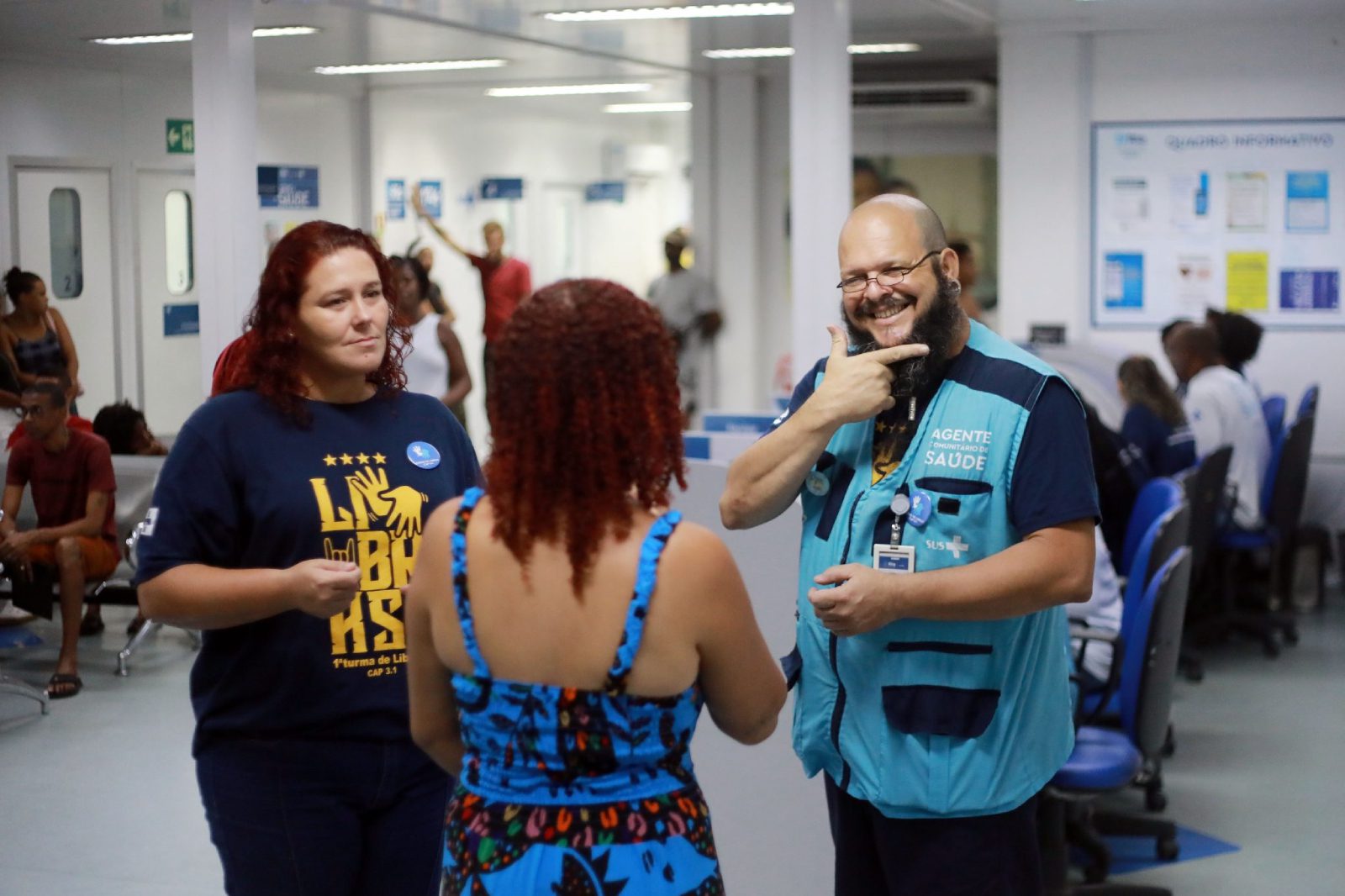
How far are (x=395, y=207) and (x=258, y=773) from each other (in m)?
11.3

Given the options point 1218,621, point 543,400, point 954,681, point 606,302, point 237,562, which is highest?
point 606,302

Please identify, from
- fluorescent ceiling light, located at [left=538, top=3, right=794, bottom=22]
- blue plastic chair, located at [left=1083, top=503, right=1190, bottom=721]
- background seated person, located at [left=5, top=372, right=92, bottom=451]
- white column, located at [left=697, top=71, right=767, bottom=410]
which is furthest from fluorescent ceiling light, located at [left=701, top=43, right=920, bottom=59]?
blue plastic chair, located at [left=1083, top=503, right=1190, bottom=721]

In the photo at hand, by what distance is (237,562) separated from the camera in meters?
2.21

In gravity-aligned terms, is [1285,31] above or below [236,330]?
above

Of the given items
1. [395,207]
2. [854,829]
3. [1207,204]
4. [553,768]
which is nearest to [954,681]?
[854,829]

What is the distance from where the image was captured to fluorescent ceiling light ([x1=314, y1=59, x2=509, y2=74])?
442 inches

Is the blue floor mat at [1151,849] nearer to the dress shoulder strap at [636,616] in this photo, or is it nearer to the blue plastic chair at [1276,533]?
the blue plastic chair at [1276,533]

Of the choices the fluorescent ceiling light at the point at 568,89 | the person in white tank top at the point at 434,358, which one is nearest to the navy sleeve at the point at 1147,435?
the person in white tank top at the point at 434,358

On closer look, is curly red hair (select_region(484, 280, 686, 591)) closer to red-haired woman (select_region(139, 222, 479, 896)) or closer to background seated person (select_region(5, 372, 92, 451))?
red-haired woman (select_region(139, 222, 479, 896))

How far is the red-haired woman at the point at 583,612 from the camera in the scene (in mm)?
1661

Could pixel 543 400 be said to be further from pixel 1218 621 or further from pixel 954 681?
pixel 1218 621

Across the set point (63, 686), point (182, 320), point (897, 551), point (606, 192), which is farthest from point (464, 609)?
point (606, 192)

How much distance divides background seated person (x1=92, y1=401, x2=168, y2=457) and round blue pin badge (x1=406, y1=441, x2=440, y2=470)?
16.5 ft

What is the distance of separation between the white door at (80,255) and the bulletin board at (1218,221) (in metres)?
5.32
